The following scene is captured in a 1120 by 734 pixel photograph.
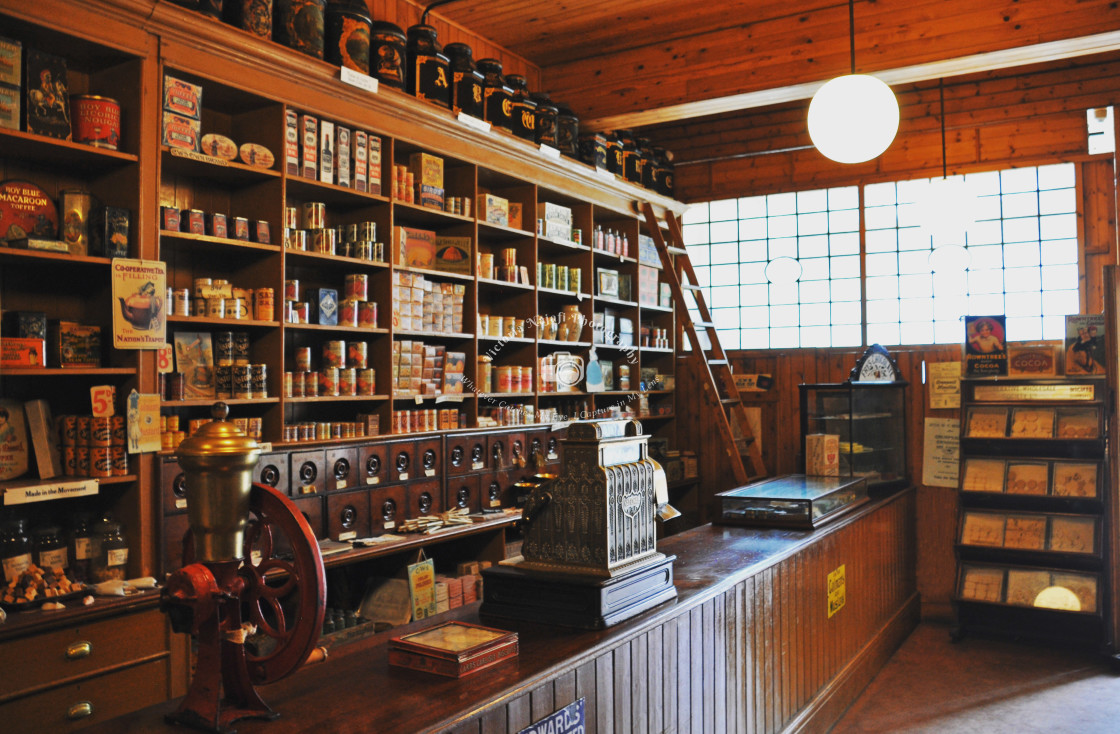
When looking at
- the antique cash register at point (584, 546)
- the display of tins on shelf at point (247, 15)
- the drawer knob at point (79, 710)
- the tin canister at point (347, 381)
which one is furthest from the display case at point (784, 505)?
the display of tins on shelf at point (247, 15)

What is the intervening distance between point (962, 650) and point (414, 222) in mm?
4360

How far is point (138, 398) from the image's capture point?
3125mm

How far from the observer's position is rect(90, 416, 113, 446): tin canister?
302 centimetres

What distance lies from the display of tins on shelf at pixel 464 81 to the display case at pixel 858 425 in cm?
278

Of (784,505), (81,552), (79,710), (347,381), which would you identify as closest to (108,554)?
(81,552)

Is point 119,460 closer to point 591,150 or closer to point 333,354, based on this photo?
→ point 333,354

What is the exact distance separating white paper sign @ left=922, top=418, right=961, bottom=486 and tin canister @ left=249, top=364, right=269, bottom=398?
4740mm

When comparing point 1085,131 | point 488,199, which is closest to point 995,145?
point 1085,131

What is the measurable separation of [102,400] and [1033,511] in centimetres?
554

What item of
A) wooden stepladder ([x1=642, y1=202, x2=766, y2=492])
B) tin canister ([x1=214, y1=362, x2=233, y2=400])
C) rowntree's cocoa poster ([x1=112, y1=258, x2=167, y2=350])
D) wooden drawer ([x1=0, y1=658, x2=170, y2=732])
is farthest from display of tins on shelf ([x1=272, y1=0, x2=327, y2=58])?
wooden stepladder ([x1=642, y1=202, x2=766, y2=492])

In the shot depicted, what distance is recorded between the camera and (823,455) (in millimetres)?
5293

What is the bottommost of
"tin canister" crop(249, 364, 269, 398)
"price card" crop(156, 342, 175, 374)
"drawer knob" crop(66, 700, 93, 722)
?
"drawer knob" crop(66, 700, 93, 722)

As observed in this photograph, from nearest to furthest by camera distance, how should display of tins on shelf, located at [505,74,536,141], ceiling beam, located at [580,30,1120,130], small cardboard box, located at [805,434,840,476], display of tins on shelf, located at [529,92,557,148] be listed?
ceiling beam, located at [580,30,1120,130] < display of tins on shelf, located at [505,74,536,141] < small cardboard box, located at [805,434,840,476] < display of tins on shelf, located at [529,92,557,148]

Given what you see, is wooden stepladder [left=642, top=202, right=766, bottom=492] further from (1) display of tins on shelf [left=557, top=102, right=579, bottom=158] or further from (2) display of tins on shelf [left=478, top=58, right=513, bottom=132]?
(2) display of tins on shelf [left=478, top=58, right=513, bottom=132]
